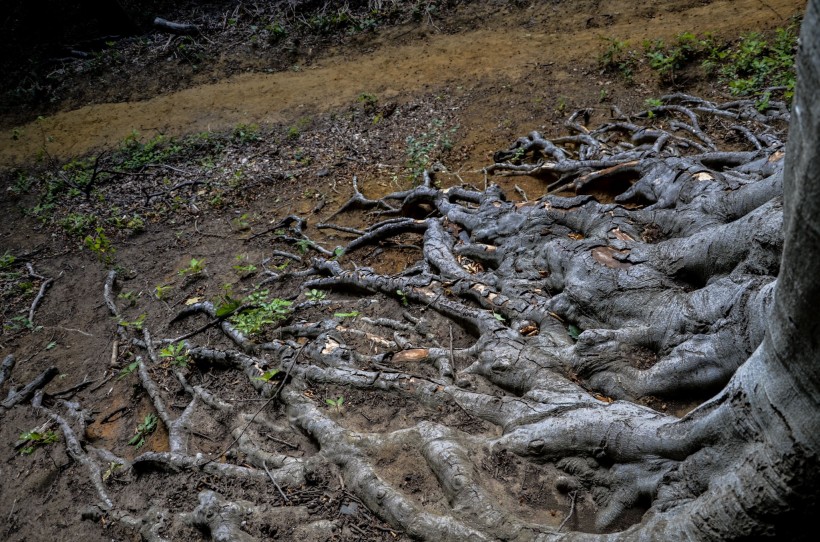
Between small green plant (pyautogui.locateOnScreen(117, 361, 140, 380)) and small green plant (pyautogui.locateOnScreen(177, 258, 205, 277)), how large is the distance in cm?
Result: 159

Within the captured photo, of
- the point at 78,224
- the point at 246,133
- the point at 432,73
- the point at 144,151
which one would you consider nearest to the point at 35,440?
the point at 78,224

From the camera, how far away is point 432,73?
10.7m

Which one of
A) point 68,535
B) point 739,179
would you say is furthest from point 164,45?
point 739,179

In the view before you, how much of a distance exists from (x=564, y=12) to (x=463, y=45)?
2098 millimetres

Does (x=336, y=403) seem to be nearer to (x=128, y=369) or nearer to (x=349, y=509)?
(x=349, y=509)

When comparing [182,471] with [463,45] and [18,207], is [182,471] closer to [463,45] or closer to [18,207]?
[18,207]

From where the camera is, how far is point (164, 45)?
14.1 m

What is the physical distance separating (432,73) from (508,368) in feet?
28.0

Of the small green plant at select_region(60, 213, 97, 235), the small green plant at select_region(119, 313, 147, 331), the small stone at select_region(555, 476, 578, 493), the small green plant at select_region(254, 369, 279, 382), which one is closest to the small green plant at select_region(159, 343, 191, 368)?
the small green plant at select_region(119, 313, 147, 331)

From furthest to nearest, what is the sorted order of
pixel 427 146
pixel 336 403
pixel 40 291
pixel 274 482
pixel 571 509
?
1. pixel 427 146
2. pixel 40 291
3. pixel 336 403
4. pixel 274 482
5. pixel 571 509

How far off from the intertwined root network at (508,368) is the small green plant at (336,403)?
0.02 m

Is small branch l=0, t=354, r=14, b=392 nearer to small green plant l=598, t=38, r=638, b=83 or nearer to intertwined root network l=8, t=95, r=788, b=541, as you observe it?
intertwined root network l=8, t=95, r=788, b=541

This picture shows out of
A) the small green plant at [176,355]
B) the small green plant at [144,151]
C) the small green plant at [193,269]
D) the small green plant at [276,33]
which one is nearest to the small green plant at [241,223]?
the small green plant at [193,269]

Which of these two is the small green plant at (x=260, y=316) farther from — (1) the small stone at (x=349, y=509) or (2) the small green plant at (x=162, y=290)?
(1) the small stone at (x=349, y=509)
